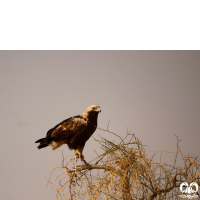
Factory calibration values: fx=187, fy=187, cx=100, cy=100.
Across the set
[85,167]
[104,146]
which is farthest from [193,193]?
[85,167]

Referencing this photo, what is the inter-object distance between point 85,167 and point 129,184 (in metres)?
0.43

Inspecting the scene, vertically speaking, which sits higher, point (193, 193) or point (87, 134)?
point (87, 134)

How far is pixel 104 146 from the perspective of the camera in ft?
3.76

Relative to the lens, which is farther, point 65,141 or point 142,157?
point 65,141

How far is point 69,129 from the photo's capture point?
4.98 feet

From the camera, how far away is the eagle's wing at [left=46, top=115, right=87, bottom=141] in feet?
4.90

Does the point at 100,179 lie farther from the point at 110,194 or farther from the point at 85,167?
the point at 85,167

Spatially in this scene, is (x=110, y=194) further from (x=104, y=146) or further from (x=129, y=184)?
(x=104, y=146)

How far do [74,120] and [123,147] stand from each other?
549mm

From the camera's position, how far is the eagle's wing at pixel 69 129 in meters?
1.49
